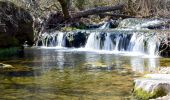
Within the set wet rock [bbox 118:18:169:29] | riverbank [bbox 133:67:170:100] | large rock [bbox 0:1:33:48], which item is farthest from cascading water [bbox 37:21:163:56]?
riverbank [bbox 133:67:170:100]

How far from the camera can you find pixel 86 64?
591 inches

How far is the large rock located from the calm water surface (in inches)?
48.5

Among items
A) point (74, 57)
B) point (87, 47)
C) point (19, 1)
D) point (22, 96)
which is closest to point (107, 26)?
point (87, 47)

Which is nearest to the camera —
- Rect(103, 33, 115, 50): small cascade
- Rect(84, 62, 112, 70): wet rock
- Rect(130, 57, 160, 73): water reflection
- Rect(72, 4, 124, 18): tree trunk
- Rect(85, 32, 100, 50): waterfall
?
Rect(130, 57, 160, 73): water reflection

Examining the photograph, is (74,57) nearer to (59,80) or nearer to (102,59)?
(102,59)

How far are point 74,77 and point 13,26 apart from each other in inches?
275

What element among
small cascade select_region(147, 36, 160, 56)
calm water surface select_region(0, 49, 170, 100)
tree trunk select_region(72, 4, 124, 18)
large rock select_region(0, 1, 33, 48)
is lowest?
calm water surface select_region(0, 49, 170, 100)

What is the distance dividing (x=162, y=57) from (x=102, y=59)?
2427mm

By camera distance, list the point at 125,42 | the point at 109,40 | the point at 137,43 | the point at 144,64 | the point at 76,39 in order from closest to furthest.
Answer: the point at 144,64 → the point at 137,43 → the point at 125,42 → the point at 109,40 → the point at 76,39

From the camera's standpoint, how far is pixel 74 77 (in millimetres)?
12062

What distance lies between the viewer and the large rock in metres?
17.7

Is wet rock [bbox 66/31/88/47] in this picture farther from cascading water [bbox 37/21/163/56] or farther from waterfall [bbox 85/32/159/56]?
waterfall [bbox 85/32/159/56]

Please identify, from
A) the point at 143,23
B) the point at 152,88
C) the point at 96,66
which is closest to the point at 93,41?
the point at 143,23

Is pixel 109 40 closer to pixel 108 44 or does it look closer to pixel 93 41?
pixel 108 44
